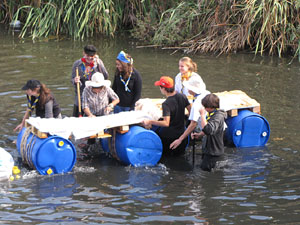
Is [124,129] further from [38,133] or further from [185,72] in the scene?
[185,72]

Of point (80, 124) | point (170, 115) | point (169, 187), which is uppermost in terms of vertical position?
point (170, 115)

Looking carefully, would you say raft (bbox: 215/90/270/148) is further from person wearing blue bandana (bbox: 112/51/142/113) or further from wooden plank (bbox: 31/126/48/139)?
wooden plank (bbox: 31/126/48/139)

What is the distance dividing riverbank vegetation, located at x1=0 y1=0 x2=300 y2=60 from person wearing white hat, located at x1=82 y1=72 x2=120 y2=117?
24.4 ft

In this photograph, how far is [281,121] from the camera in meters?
10.6

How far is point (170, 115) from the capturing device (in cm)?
855

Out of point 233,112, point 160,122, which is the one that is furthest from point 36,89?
point 233,112

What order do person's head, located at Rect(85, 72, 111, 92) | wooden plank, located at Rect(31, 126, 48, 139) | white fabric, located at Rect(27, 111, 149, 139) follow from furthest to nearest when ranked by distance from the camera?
person's head, located at Rect(85, 72, 111, 92) → white fabric, located at Rect(27, 111, 149, 139) → wooden plank, located at Rect(31, 126, 48, 139)

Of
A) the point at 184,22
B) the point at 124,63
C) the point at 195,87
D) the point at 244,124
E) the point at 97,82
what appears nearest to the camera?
the point at 195,87

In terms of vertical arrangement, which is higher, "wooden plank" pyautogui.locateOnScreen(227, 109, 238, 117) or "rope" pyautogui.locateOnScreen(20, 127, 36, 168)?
"wooden plank" pyautogui.locateOnScreen(227, 109, 238, 117)

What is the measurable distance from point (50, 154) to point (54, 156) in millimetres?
67

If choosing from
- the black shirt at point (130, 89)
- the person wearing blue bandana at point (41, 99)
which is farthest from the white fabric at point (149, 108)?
the person wearing blue bandana at point (41, 99)

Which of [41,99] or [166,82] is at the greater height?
[166,82]

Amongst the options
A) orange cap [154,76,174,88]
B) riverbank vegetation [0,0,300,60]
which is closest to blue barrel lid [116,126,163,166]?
orange cap [154,76,174,88]

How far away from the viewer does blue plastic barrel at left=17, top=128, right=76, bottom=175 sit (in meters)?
7.87
